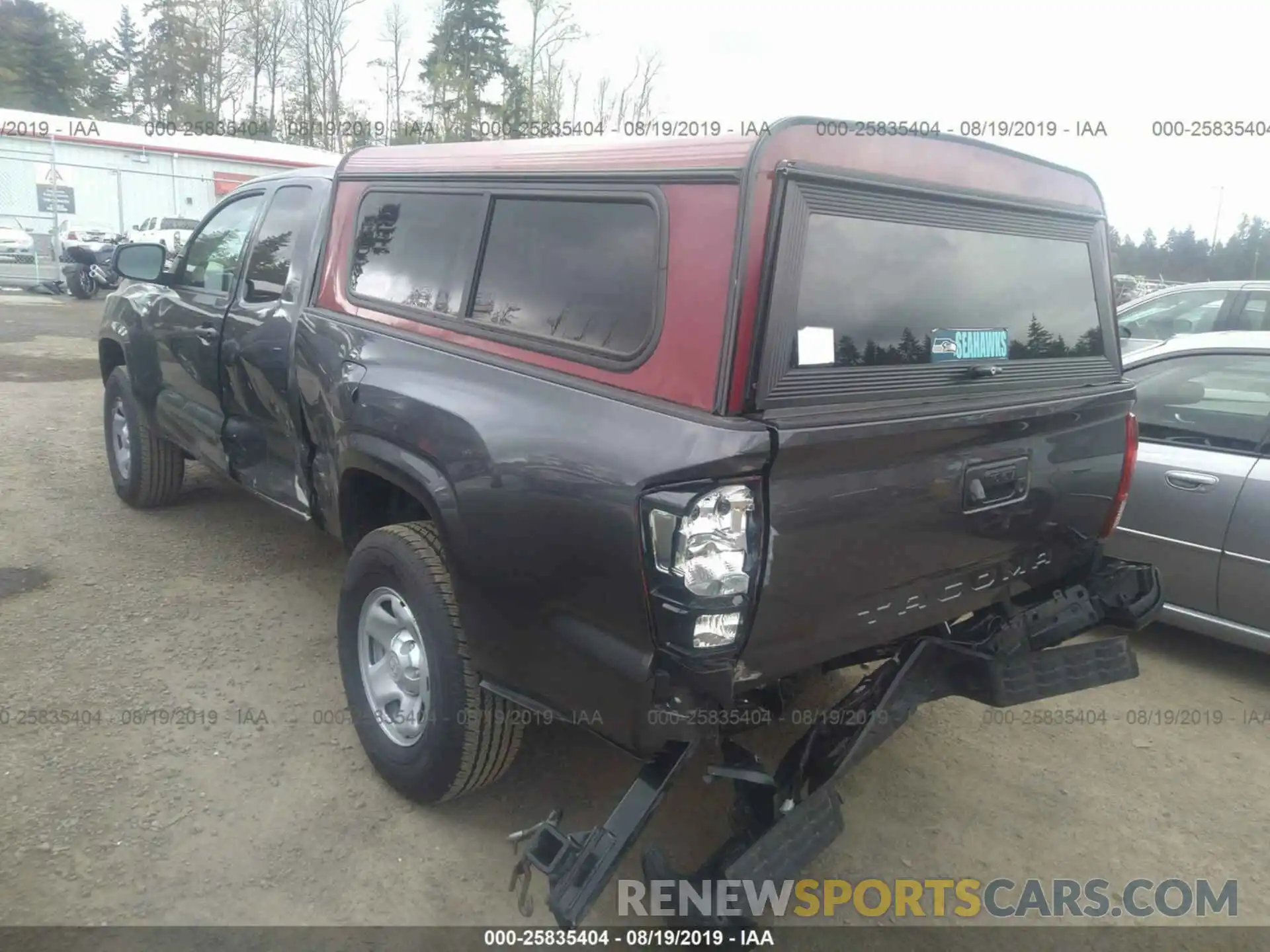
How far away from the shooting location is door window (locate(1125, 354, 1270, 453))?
408cm

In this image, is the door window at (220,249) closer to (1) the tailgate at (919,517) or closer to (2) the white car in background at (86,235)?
(1) the tailgate at (919,517)

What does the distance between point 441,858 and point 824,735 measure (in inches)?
50.4

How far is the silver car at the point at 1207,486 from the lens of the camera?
12.8ft

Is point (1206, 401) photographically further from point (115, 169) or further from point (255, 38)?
point (255, 38)

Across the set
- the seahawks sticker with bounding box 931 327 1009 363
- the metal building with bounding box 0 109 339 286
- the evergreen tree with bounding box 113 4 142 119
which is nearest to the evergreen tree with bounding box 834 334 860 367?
the seahawks sticker with bounding box 931 327 1009 363

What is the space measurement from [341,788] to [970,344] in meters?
2.49

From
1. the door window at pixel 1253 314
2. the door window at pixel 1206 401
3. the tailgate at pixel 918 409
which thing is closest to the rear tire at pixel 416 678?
the tailgate at pixel 918 409

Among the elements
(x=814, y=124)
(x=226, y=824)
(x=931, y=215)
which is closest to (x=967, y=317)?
(x=931, y=215)

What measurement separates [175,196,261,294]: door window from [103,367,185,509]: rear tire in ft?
3.08

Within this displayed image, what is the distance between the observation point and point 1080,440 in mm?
2848

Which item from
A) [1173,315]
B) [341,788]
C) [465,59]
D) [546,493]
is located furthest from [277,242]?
[465,59]

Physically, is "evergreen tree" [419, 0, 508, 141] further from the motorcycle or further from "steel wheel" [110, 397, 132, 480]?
"steel wheel" [110, 397, 132, 480]

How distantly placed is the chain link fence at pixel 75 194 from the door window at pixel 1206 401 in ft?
64.3

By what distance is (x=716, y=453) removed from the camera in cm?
195
